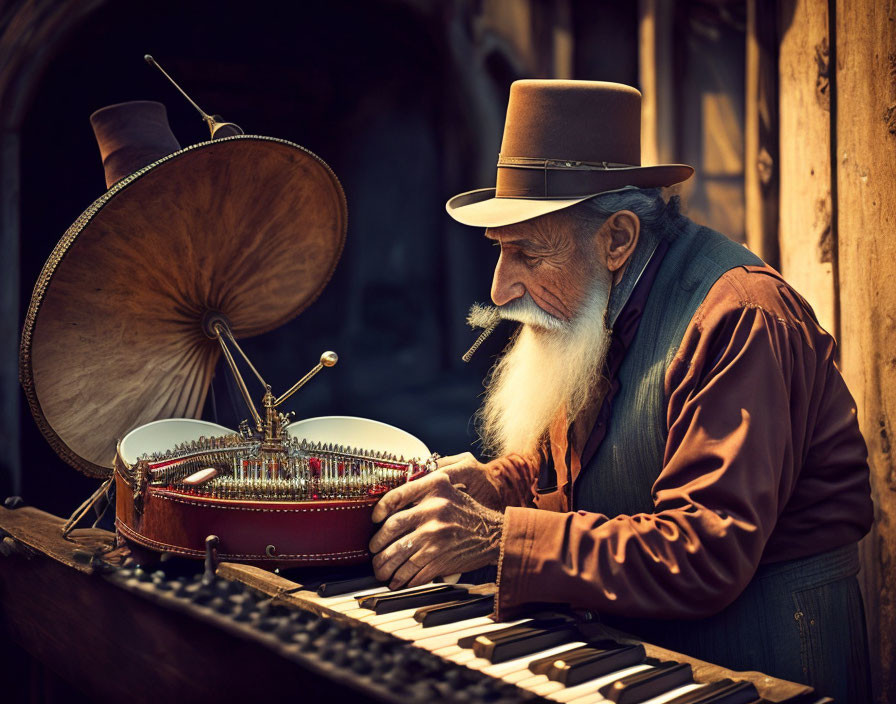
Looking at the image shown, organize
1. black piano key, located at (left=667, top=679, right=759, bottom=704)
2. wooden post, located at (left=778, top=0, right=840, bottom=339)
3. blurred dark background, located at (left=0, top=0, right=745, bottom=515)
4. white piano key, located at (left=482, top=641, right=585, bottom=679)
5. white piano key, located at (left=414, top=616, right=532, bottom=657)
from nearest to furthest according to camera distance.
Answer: black piano key, located at (left=667, top=679, right=759, bottom=704), white piano key, located at (left=482, top=641, right=585, bottom=679), white piano key, located at (left=414, top=616, right=532, bottom=657), wooden post, located at (left=778, top=0, right=840, bottom=339), blurred dark background, located at (left=0, top=0, right=745, bottom=515)

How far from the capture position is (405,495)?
2549 mm

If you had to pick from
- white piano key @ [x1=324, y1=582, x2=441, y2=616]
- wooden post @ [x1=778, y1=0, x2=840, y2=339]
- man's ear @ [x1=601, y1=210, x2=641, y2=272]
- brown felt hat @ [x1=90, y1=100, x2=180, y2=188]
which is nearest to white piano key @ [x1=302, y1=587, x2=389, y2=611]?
white piano key @ [x1=324, y1=582, x2=441, y2=616]

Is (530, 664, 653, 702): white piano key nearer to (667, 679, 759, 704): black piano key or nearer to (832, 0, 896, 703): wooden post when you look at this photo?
(667, 679, 759, 704): black piano key

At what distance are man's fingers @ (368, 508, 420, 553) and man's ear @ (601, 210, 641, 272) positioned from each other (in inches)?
34.7

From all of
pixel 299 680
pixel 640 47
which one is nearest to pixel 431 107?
pixel 640 47

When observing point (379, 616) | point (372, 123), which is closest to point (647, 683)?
point (379, 616)

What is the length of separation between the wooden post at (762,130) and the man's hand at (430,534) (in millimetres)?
1909

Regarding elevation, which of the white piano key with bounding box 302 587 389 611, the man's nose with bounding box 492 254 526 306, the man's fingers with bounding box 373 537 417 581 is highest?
the man's nose with bounding box 492 254 526 306

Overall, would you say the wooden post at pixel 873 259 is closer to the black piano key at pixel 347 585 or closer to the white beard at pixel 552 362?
the white beard at pixel 552 362

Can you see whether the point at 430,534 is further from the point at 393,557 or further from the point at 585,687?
the point at 585,687

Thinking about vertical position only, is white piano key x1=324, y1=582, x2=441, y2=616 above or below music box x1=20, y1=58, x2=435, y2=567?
below

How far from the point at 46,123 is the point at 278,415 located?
2.25 meters

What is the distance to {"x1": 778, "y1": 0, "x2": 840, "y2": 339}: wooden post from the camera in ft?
11.1

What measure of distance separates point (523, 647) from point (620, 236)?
1183 mm
